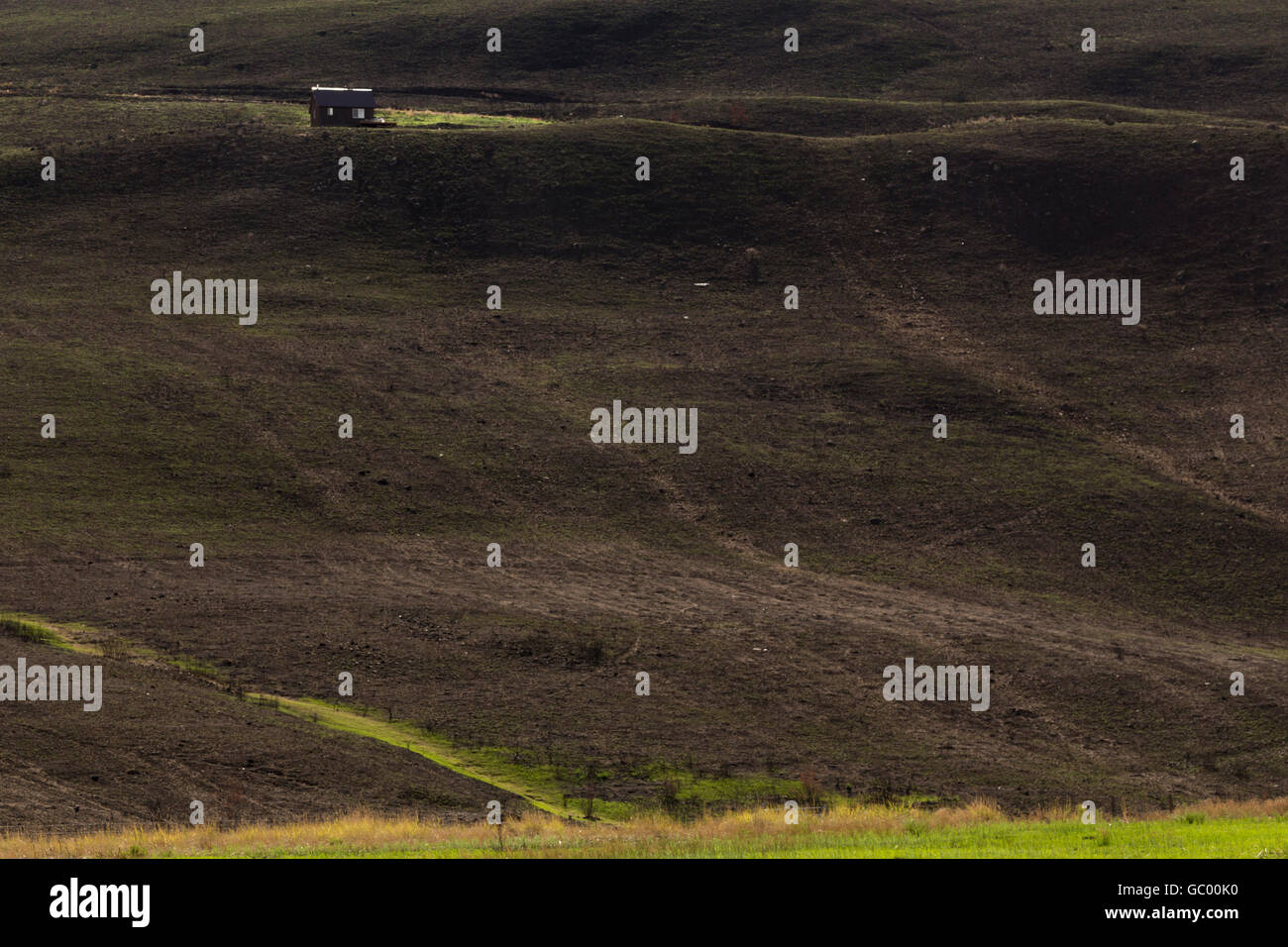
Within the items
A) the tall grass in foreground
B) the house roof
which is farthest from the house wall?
the tall grass in foreground

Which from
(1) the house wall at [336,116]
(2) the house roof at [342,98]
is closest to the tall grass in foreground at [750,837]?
(1) the house wall at [336,116]

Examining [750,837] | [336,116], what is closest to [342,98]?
[336,116]

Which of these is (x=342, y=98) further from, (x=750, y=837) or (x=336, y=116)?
(x=750, y=837)

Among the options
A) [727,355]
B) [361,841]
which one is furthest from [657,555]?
[361,841]

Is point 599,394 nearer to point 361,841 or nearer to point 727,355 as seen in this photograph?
point 727,355

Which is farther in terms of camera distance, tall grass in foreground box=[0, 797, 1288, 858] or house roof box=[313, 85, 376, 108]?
house roof box=[313, 85, 376, 108]

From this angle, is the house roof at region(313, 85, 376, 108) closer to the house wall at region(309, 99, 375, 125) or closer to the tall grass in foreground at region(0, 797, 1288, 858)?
the house wall at region(309, 99, 375, 125)
